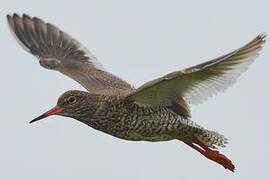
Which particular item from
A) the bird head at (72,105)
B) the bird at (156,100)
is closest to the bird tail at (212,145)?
the bird at (156,100)

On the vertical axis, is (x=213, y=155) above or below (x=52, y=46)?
below

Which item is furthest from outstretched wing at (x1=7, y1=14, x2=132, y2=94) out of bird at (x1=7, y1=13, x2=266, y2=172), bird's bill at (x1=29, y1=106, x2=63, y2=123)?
bird's bill at (x1=29, y1=106, x2=63, y2=123)

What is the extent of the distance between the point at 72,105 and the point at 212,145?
2.54 meters

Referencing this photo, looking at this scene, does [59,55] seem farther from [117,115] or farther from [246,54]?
[246,54]

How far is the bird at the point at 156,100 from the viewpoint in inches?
476

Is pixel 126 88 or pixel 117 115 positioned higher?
pixel 126 88

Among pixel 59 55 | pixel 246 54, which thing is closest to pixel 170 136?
pixel 246 54

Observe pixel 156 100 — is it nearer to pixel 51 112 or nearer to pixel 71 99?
pixel 71 99

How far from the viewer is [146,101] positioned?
13.3 m

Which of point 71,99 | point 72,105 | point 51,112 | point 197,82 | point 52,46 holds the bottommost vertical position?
point 51,112

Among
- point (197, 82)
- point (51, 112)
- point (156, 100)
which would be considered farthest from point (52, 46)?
point (197, 82)

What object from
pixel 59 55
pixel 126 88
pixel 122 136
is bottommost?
pixel 122 136

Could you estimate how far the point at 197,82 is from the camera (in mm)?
12594

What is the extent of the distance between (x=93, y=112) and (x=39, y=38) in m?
4.06
